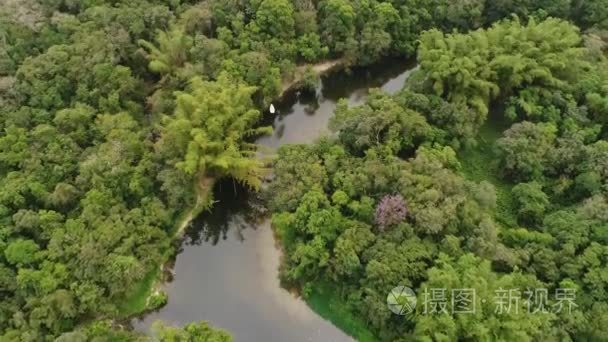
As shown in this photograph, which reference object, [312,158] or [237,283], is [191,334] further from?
[312,158]

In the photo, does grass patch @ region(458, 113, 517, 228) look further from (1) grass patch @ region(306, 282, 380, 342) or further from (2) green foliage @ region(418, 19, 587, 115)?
(1) grass patch @ region(306, 282, 380, 342)

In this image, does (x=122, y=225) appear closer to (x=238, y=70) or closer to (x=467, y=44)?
(x=238, y=70)

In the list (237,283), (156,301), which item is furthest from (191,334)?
(237,283)

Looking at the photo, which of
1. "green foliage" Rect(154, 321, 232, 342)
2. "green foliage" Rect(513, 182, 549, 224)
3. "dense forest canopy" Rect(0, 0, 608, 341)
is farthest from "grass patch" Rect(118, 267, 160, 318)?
"green foliage" Rect(513, 182, 549, 224)

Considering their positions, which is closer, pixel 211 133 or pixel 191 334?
pixel 191 334

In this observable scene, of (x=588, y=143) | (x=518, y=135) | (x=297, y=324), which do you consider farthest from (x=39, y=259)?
(x=588, y=143)

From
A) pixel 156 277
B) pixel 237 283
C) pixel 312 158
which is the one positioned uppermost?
pixel 312 158

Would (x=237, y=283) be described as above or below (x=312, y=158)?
below
